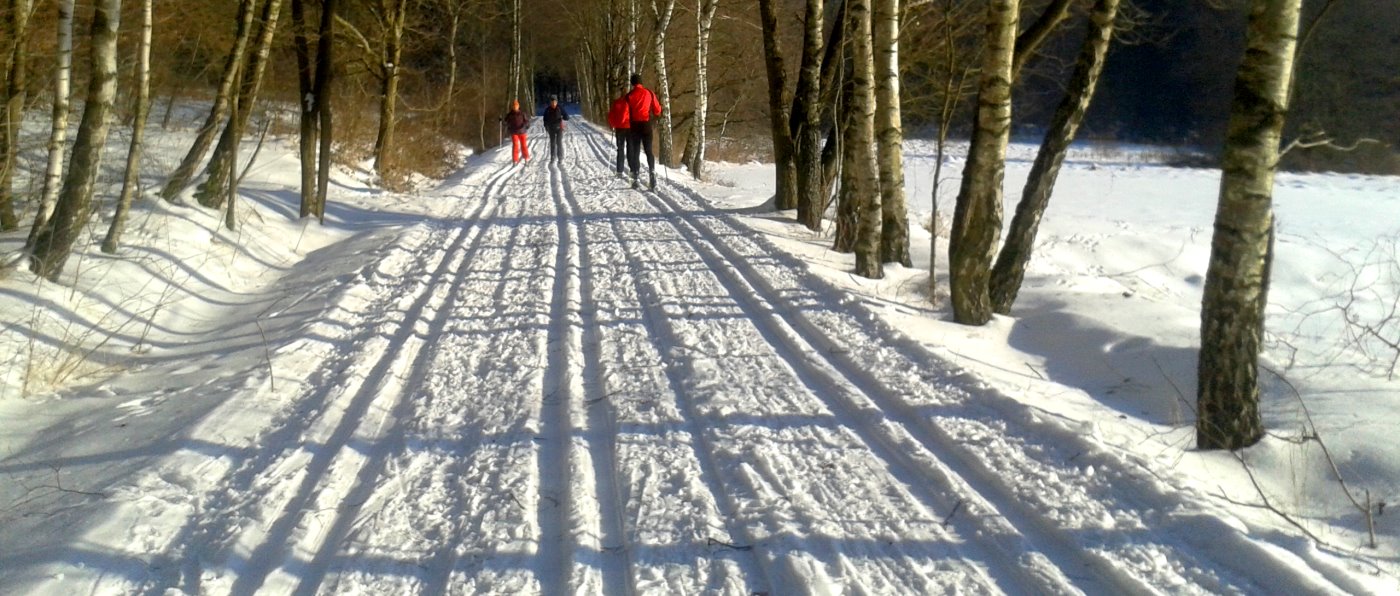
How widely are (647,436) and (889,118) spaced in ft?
17.9

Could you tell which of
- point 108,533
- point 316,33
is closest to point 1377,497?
point 108,533

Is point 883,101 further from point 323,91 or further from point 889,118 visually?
point 323,91

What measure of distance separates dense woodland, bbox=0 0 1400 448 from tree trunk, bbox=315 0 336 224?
30mm

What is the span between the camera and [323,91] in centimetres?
1409

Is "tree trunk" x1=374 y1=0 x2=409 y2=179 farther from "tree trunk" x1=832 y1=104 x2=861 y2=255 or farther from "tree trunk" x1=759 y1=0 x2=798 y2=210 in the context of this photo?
"tree trunk" x1=832 y1=104 x2=861 y2=255

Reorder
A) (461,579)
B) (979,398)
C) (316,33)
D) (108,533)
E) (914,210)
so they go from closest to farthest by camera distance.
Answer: (461,579) → (108,533) → (979,398) → (316,33) → (914,210)

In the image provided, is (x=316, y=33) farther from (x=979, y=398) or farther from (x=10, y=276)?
(x=979, y=398)

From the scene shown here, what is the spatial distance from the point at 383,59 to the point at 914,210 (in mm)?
12058

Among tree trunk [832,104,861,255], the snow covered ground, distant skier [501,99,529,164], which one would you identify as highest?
distant skier [501,99,529,164]

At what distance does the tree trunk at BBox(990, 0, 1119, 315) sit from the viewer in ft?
29.9

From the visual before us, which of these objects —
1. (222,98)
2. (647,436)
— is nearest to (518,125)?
(222,98)

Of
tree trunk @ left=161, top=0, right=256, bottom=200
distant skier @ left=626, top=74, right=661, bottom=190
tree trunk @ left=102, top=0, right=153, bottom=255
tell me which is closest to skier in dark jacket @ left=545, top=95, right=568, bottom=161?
distant skier @ left=626, top=74, right=661, bottom=190

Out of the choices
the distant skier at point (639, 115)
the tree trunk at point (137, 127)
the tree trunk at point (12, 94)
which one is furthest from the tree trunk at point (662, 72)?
the tree trunk at point (137, 127)

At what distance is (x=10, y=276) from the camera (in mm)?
8656
